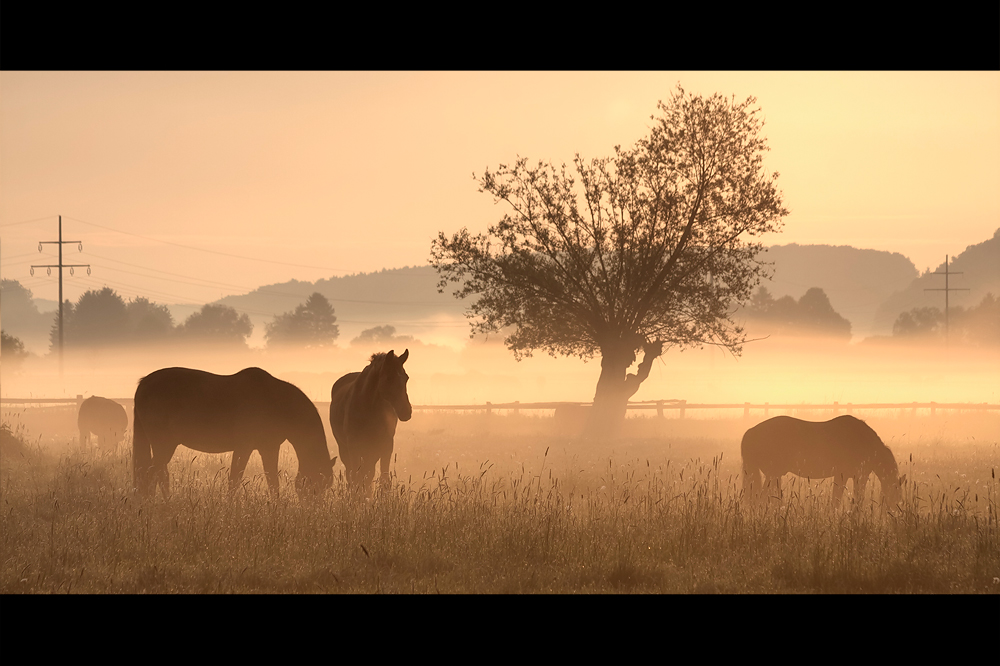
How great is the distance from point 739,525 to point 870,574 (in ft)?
5.58

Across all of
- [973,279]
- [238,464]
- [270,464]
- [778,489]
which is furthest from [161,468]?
[973,279]

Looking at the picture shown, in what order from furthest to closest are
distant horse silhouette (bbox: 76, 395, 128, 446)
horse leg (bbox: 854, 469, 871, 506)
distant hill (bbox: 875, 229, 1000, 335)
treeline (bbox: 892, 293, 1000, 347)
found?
1. distant hill (bbox: 875, 229, 1000, 335)
2. treeline (bbox: 892, 293, 1000, 347)
3. distant horse silhouette (bbox: 76, 395, 128, 446)
4. horse leg (bbox: 854, 469, 871, 506)

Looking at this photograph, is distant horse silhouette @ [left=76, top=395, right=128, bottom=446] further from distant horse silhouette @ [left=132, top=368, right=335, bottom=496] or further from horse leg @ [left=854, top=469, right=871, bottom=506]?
horse leg @ [left=854, top=469, right=871, bottom=506]

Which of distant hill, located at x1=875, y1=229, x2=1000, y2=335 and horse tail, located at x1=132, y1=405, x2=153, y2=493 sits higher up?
distant hill, located at x1=875, y1=229, x2=1000, y2=335

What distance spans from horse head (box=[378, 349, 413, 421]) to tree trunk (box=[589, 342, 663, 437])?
15617mm

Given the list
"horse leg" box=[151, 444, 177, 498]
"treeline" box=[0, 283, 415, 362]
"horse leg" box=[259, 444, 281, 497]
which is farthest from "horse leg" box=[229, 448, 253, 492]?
"treeline" box=[0, 283, 415, 362]

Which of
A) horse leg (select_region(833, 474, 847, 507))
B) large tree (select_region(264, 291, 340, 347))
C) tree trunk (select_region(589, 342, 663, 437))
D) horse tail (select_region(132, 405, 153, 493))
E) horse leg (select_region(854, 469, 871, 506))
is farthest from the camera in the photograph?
large tree (select_region(264, 291, 340, 347))

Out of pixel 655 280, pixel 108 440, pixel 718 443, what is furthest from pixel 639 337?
pixel 108 440

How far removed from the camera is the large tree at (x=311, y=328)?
10512 centimetres

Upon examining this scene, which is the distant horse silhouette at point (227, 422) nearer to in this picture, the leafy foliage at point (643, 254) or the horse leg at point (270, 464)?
the horse leg at point (270, 464)

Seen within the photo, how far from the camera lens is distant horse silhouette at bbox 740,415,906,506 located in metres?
11.5

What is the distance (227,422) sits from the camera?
36.7ft

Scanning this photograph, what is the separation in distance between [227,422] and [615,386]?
56.0ft

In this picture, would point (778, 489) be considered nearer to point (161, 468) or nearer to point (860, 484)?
point (860, 484)
